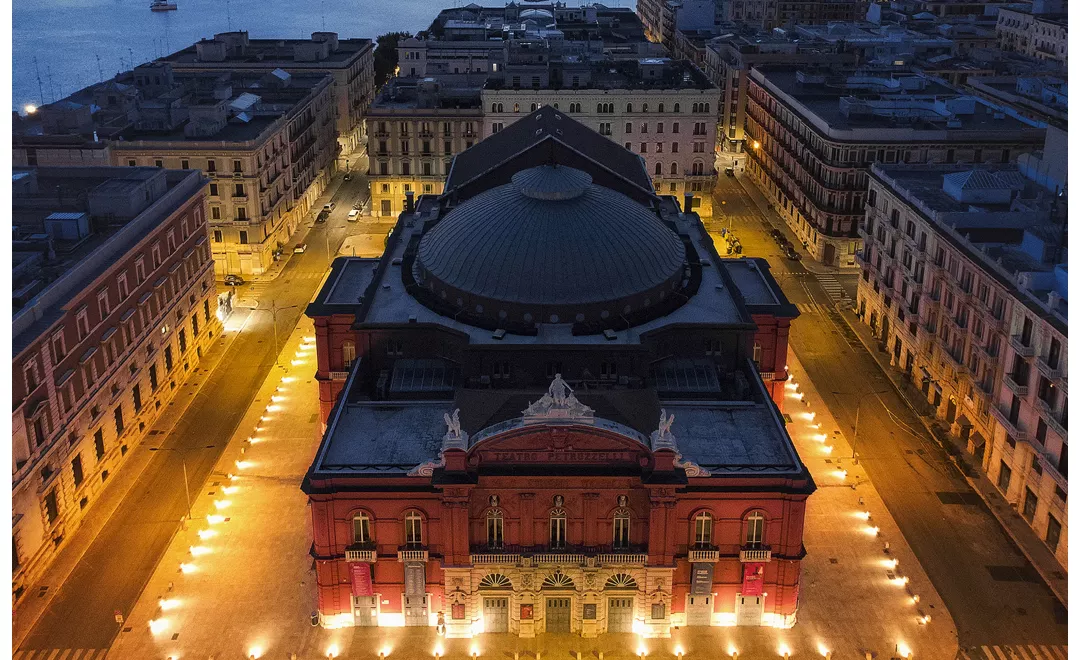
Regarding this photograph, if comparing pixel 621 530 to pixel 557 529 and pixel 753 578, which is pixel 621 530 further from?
pixel 753 578

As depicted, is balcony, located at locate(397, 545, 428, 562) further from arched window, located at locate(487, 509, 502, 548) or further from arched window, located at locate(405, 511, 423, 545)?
arched window, located at locate(487, 509, 502, 548)

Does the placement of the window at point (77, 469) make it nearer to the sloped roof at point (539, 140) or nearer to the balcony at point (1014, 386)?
the sloped roof at point (539, 140)

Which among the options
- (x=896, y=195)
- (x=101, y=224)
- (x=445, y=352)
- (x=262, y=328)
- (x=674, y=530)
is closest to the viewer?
(x=674, y=530)

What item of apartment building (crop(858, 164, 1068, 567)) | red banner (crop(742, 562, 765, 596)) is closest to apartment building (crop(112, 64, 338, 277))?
apartment building (crop(858, 164, 1068, 567))

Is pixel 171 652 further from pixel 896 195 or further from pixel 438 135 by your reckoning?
pixel 438 135

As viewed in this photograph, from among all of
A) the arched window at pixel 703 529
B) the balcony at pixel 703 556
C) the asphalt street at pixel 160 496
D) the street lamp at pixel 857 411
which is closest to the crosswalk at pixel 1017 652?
the balcony at pixel 703 556

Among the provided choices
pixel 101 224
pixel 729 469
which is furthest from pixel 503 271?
pixel 101 224
